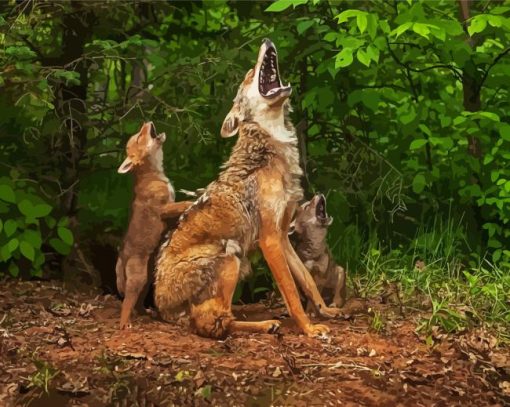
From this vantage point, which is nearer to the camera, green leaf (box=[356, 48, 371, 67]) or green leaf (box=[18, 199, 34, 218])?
green leaf (box=[356, 48, 371, 67])

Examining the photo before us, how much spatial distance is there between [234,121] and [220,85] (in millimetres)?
1525

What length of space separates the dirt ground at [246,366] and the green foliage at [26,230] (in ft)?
2.78

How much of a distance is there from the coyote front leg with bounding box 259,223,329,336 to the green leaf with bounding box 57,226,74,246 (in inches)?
78.9

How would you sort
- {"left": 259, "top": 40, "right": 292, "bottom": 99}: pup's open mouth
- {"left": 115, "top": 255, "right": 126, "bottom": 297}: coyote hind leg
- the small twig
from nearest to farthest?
1. the small twig
2. {"left": 259, "top": 40, "right": 292, "bottom": 99}: pup's open mouth
3. {"left": 115, "top": 255, "right": 126, "bottom": 297}: coyote hind leg

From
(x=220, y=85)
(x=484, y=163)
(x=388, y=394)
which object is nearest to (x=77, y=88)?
(x=220, y=85)

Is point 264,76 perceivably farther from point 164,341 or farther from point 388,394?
point 388,394

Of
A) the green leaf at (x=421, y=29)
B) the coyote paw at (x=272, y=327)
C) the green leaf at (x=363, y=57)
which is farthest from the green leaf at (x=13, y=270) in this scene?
the green leaf at (x=421, y=29)

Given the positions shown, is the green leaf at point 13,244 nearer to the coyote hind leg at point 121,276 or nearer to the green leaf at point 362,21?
the coyote hind leg at point 121,276

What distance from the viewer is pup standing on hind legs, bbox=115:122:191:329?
614 cm

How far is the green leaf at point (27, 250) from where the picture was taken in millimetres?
6727

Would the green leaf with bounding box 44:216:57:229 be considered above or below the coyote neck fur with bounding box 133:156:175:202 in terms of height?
below

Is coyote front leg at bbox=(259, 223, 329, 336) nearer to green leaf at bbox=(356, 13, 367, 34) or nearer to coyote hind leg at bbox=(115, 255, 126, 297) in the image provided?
coyote hind leg at bbox=(115, 255, 126, 297)

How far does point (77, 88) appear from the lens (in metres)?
7.66

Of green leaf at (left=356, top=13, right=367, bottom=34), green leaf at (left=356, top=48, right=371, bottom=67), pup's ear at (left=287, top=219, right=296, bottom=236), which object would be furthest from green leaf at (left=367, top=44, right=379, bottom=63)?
pup's ear at (left=287, top=219, right=296, bottom=236)
